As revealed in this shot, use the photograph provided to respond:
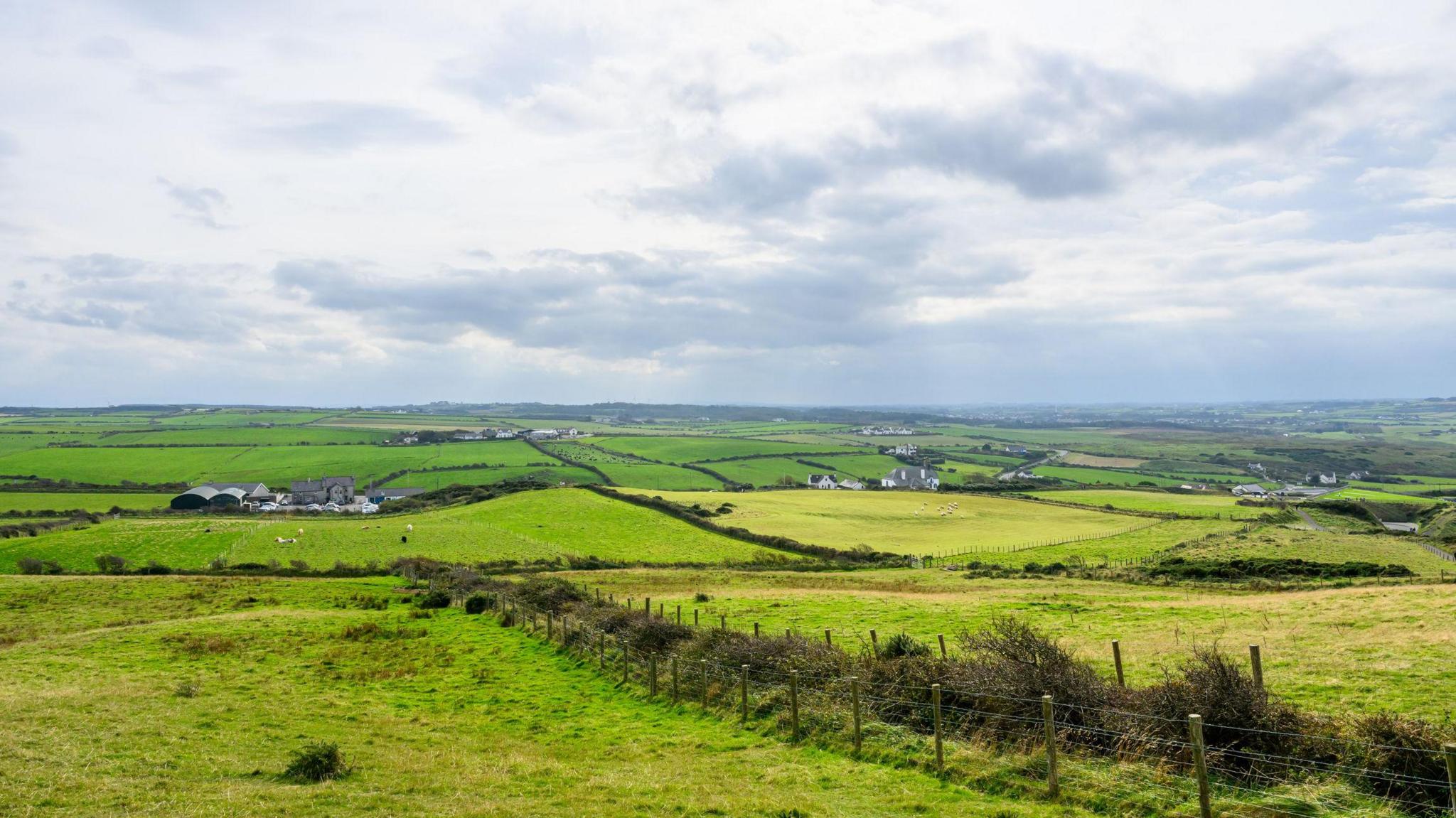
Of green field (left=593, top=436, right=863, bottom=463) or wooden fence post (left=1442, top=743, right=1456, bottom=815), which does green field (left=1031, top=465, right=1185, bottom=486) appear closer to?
green field (left=593, top=436, right=863, bottom=463)

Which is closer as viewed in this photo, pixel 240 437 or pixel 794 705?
pixel 794 705

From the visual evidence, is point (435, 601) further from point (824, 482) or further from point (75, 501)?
point (824, 482)

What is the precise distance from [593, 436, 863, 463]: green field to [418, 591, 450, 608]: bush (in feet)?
382

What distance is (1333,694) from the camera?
1520 cm

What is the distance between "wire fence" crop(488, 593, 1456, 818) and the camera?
8.96 meters

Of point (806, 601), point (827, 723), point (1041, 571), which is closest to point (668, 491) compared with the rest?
point (1041, 571)

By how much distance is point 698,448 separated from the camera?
176 meters

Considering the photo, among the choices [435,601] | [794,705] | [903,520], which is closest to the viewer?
[794,705]

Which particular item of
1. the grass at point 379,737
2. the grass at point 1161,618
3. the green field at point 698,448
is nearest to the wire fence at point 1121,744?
the grass at point 379,737

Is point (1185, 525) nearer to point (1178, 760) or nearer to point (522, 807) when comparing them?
point (1178, 760)

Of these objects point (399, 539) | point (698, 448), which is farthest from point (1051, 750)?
point (698, 448)

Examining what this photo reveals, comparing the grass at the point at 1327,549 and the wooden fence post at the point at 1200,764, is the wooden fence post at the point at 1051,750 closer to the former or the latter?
the wooden fence post at the point at 1200,764

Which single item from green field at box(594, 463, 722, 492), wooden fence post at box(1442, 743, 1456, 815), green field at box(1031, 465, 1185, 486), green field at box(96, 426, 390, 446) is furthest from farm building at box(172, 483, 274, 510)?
green field at box(1031, 465, 1185, 486)

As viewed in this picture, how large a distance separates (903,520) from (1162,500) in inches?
1677
